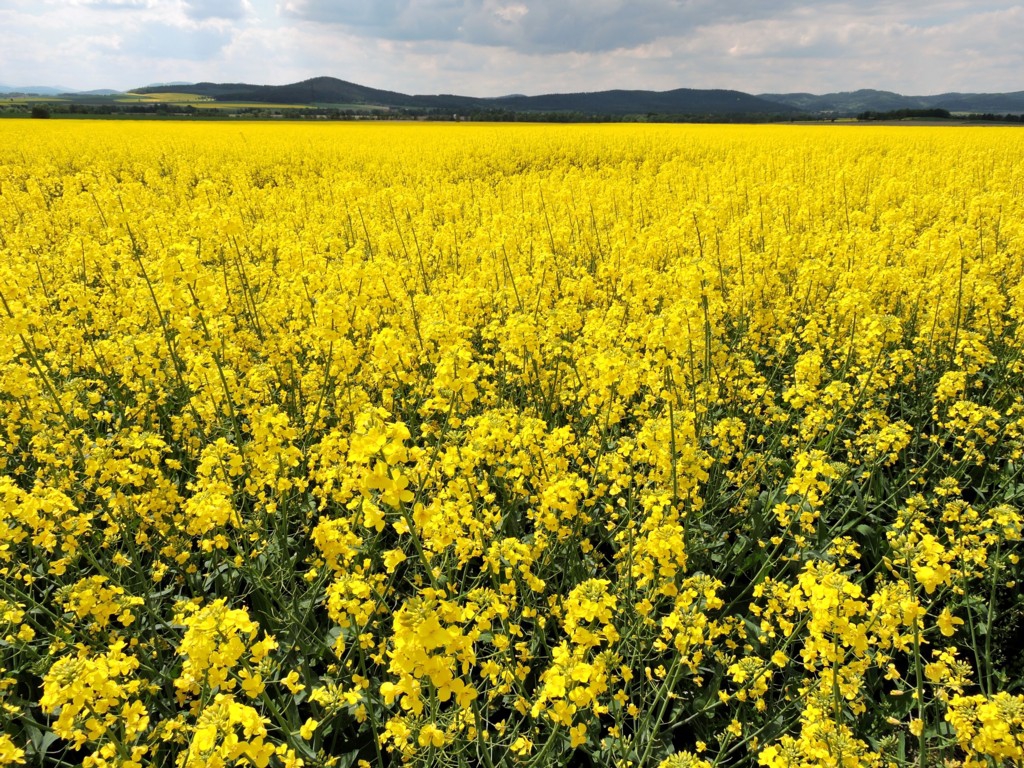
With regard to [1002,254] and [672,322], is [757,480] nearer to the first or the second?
[672,322]

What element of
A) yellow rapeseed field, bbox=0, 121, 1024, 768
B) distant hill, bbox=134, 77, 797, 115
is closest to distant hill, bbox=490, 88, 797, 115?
distant hill, bbox=134, 77, 797, 115

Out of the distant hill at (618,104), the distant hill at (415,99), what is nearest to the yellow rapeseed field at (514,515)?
the distant hill at (415,99)

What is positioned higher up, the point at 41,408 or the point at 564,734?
the point at 41,408

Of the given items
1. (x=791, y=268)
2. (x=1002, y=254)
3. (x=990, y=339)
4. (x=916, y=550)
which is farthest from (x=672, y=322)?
(x=1002, y=254)

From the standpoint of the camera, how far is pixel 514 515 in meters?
3.90

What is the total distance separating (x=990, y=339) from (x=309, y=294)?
6.75m

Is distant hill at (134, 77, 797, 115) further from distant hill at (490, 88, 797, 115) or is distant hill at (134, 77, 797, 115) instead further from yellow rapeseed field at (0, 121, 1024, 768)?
yellow rapeseed field at (0, 121, 1024, 768)

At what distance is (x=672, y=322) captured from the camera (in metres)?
3.66

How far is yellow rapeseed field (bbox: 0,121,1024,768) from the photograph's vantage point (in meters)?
2.17

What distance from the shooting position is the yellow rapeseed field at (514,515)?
2172 mm

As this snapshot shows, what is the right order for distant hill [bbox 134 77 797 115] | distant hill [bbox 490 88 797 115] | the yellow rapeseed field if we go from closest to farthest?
1. the yellow rapeseed field
2. distant hill [bbox 134 77 797 115]
3. distant hill [bbox 490 88 797 115]

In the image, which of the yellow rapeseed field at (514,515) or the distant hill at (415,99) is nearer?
the yellow rapeseed field at (514,515)

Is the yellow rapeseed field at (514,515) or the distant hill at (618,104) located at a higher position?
the distant hill at (618,104)

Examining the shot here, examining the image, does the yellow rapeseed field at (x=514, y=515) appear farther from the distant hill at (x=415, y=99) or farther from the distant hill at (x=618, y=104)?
the distant hill at (x=618, y=104)
